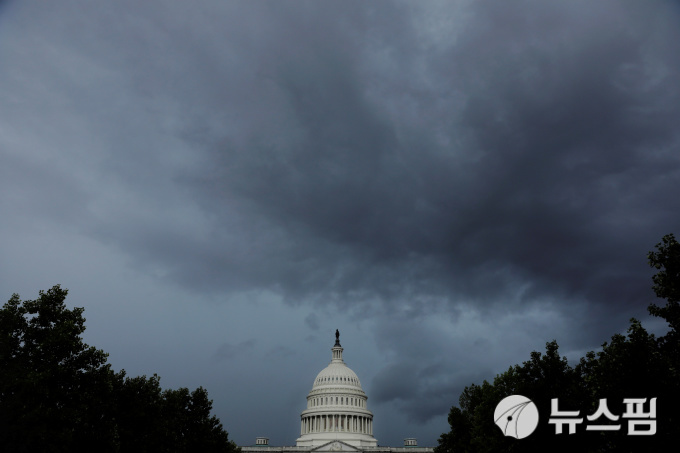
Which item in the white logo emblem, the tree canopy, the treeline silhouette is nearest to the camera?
the treeline silhouette

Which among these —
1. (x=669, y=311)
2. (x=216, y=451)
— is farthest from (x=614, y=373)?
(x=216, y=451)

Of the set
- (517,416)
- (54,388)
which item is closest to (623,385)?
(517,416)

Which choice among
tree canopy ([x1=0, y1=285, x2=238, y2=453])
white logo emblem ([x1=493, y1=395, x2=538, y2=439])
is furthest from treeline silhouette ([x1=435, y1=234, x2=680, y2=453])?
tree canopy ([x1=0, y1=285, x2=238, y2=453])

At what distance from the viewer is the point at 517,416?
2244 inches

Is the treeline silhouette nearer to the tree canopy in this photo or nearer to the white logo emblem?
the white logo emblem

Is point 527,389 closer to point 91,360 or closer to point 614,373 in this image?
point 614,373

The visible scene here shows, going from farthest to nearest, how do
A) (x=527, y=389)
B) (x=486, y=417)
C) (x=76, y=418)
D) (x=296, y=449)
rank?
(x=296, y=449) → (x=486, y=417) → (x=527, y=389) → (x=76, y=418)

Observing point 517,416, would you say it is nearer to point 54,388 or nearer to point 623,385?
point 623,385

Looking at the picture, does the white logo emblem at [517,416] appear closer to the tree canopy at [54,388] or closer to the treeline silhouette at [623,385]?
the treeline silhouette at [623,385]

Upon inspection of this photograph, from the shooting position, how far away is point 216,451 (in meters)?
77.4

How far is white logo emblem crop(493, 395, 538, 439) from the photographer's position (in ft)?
179

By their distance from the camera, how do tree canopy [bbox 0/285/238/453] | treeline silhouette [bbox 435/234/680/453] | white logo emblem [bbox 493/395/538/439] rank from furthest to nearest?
1. white logo emblem [bbox 493/395/538/439]
2. tree canopy [bbox 0/285/238/453]
3. treeline silhouette [bbox 435/234/680/453]

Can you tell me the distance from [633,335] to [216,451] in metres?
55.8

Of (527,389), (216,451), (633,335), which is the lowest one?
(216,451)
